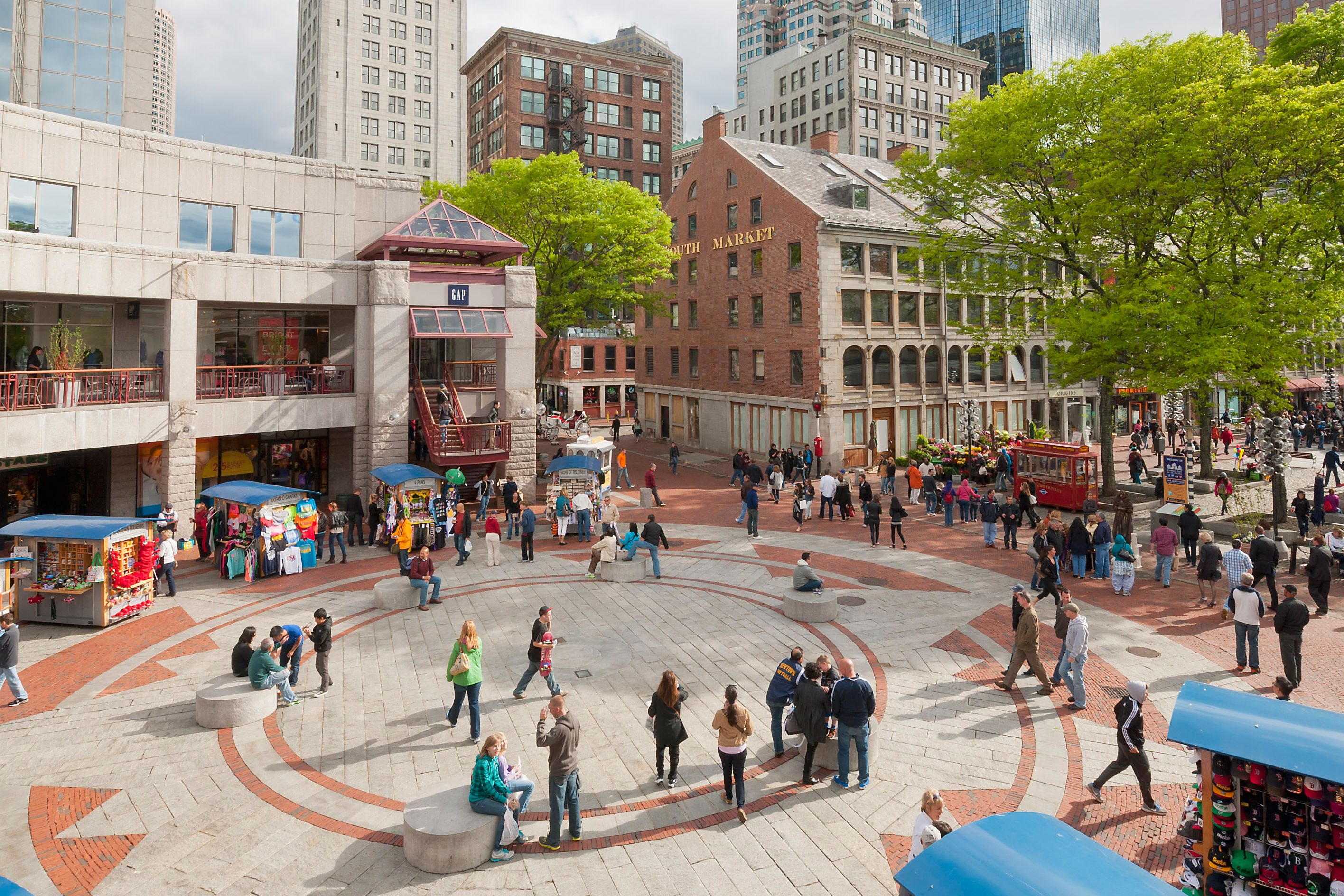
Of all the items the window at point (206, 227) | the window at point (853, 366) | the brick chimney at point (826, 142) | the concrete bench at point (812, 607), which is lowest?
the concrete bench at point (812, 607)

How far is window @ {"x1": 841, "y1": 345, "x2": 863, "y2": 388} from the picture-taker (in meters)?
39.8

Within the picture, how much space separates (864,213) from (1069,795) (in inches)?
1429

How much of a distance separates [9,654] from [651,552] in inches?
528

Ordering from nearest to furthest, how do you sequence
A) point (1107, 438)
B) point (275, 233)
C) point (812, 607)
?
1. point (812, 607)
2. point (275, 233)
3. point (1107, 438)

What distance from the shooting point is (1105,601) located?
711 inches

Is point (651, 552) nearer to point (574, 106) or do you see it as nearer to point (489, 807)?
point (489, 807)

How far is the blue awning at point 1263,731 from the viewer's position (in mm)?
6727

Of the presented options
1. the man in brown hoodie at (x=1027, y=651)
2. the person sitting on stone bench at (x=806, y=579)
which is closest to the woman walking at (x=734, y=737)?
the man in brown hoodie at (x=1027, y=651)

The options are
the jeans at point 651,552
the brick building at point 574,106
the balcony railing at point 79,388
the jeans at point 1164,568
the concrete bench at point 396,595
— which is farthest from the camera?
the brick building at point 574,106

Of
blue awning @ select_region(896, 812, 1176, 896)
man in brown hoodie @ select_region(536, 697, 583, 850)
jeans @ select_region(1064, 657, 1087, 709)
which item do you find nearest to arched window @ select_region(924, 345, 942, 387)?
jeans @ select_region(1064, 657, 1087, 709)

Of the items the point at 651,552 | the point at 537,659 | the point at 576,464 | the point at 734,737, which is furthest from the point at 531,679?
the point at 576,464

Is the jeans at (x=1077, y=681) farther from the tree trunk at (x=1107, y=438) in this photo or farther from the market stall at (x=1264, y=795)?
the tree trunk at (x=1107, y=438)

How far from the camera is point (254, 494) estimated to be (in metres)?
21.0

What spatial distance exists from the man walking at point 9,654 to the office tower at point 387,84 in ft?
234
